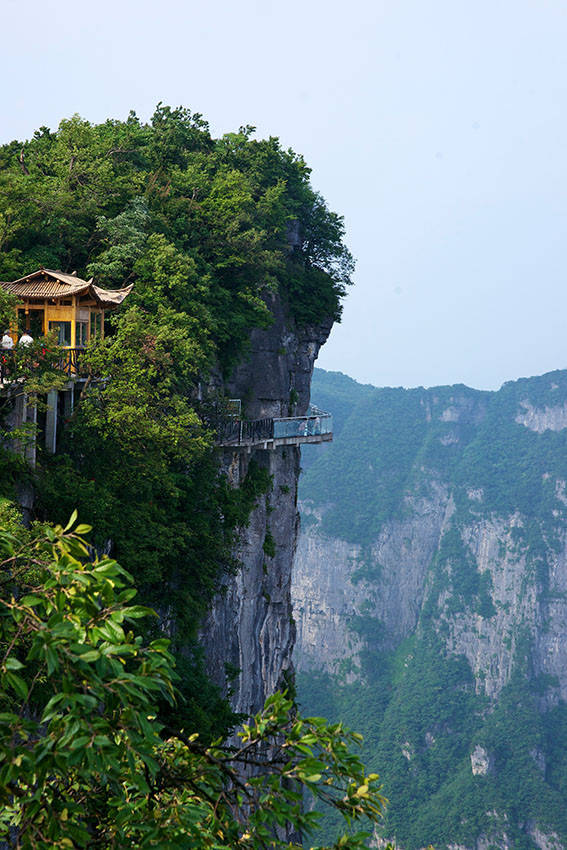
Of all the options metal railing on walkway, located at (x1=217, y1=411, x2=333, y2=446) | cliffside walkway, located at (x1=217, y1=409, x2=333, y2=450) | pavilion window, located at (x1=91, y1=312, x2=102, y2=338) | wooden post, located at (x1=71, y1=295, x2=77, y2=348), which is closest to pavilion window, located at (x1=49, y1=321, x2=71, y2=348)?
wooden post, located at (x1=71, y1=295, x2=77, y2=348)

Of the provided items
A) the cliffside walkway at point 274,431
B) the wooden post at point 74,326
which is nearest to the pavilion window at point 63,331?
the wooden post at point 74,326

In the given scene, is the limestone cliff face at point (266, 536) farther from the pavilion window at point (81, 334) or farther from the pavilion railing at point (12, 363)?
the pavilion railing at point (12, 363)

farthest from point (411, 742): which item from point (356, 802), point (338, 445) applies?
point (356, 802)

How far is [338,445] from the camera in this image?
149125 mm

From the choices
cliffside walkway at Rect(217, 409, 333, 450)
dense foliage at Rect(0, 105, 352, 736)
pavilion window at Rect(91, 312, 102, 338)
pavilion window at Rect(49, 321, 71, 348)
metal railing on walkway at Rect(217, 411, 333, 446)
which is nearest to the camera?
dense foliage at Rect(0, 105, 352, 736)

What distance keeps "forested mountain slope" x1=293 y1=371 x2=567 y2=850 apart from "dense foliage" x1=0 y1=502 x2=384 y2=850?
84.1 m

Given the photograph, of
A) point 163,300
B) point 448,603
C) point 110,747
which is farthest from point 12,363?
point 448,603

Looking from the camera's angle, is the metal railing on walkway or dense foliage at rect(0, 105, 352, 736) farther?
the metal railing on walkway

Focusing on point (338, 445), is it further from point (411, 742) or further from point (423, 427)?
point (411, 742)

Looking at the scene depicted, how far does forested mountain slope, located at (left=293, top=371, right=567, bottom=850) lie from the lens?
90062 millimetres

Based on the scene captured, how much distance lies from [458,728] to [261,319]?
3283 inches

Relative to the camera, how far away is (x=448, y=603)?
119 metres

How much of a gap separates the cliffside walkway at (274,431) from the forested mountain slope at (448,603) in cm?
6188

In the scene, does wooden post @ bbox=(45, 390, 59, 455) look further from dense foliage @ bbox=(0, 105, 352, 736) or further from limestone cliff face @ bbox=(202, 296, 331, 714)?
limestone cliff face @ bbox=(202, 296, 331, 714)
